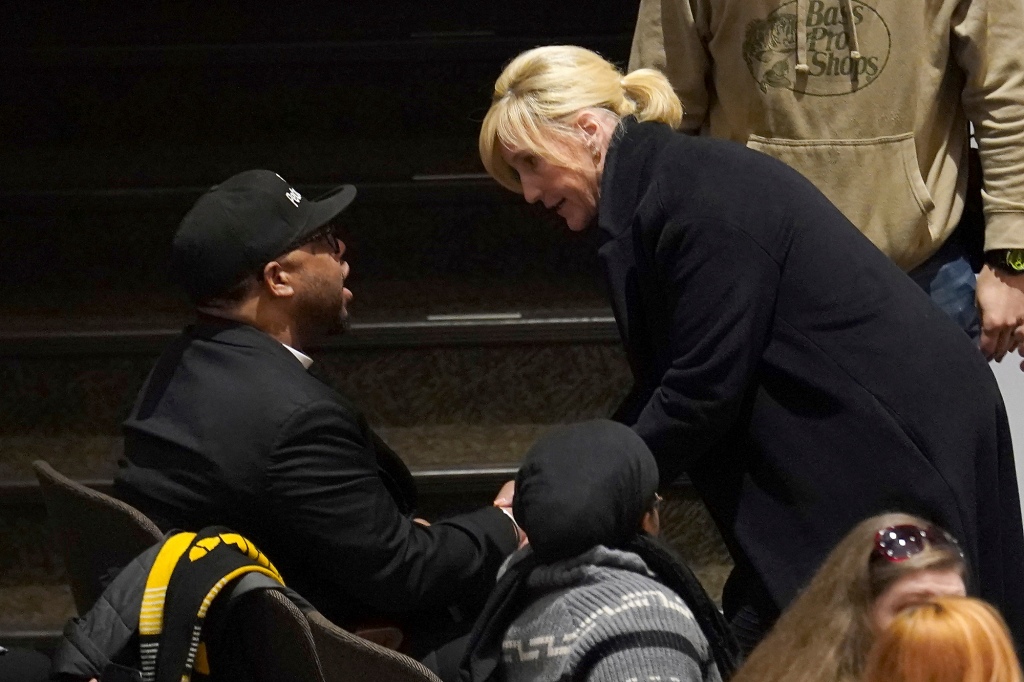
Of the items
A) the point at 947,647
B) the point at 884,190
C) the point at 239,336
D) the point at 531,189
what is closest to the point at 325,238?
the point at 239,336

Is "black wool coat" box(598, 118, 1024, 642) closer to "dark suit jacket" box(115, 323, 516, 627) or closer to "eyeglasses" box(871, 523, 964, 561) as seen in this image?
"eyeglasses" box(871, 523, 964, 561)

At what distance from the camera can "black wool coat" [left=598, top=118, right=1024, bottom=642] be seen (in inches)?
79.0

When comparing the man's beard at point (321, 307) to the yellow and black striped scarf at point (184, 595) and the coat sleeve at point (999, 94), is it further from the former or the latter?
the coat sleeve at point (999, 94)

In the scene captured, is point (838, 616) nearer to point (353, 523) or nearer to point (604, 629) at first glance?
point (604, 629)

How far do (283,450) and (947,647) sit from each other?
113 centimetres

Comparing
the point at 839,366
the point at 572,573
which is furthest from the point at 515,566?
the point at 839,366

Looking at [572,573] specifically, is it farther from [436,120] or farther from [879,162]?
[436,120]

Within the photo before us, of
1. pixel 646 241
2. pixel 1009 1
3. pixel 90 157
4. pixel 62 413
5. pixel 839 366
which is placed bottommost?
pixel 62 413

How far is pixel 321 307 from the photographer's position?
99.4 inches

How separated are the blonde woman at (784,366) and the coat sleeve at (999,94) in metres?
0.53

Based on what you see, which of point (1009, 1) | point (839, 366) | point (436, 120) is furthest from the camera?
point (436, 120)

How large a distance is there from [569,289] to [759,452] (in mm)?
1299

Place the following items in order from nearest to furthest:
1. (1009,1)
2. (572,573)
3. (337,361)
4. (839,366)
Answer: (572,573) → (839,366) → (1009,1) → (337,361)

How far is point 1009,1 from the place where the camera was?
8.24 ft
